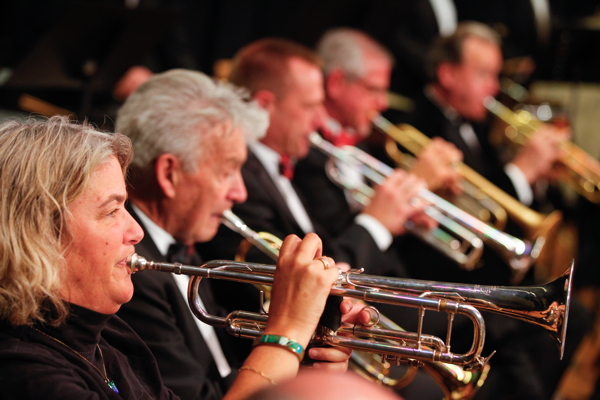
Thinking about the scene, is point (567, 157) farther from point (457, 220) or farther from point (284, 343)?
point (284, 343)

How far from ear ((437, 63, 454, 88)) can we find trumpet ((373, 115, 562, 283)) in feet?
1.95

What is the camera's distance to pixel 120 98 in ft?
14.2

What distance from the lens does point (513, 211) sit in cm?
400

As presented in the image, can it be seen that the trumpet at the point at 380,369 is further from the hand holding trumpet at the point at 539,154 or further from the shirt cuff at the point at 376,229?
the hand holding trumpet at the point at 539,154

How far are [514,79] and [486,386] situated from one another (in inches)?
132

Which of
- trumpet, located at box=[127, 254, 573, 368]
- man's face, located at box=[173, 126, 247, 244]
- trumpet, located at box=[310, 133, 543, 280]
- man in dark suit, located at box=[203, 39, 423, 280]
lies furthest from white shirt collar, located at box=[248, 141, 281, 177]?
trumpet, located at box=[127, 254, 573, 368]

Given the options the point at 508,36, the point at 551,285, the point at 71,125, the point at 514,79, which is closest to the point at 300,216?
the point at 551,285

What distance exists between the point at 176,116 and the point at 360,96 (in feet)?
6.77

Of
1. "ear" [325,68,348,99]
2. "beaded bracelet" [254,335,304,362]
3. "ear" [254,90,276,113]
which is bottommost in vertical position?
"ear" [325,68,348,99]

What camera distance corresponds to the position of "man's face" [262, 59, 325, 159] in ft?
10.7

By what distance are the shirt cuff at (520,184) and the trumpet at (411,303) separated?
2.71 m

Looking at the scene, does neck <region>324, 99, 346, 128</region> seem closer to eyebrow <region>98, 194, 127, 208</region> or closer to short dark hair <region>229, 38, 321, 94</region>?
short dark hair <region>229, 38, 321, 94</region>

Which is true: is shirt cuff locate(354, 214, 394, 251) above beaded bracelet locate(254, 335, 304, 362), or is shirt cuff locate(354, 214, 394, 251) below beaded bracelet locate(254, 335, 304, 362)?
below

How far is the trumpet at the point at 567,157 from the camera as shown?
15.7ft
